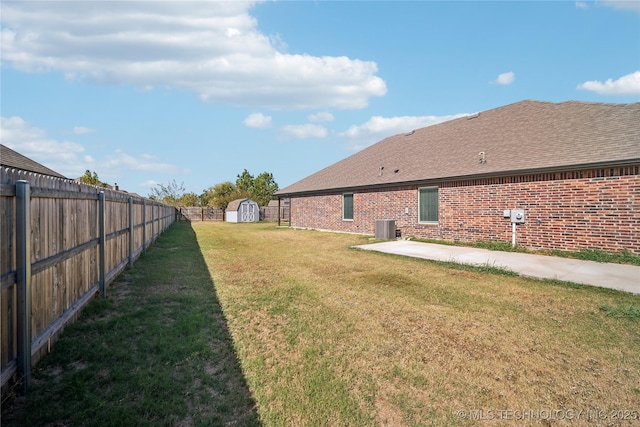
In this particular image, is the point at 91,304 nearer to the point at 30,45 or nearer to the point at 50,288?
the point at 50,288

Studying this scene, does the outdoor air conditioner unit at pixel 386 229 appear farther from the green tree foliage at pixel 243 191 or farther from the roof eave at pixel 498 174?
the green tree foliage at pixel 243 191

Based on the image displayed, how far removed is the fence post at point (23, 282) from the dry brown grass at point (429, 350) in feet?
5.88

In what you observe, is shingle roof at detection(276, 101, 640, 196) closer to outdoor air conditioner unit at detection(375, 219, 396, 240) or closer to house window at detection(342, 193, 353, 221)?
house window at detection(342, 193, 353, 221)

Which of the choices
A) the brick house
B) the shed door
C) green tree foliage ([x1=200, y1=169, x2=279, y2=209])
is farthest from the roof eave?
green tree foliage ([x1=200, y1=169, x2=279, y2=209])

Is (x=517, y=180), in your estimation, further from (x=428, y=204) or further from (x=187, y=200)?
(x=187, y=200)

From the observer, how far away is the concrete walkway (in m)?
6.56

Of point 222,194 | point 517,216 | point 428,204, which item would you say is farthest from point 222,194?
point 517,216

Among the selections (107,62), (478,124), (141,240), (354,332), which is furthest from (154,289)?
(478,124)

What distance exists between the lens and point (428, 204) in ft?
45.8

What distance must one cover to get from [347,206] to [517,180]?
9424mm

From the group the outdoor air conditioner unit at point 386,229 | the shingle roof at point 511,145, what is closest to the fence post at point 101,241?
the outdoor air conditioner unit at point 386,229

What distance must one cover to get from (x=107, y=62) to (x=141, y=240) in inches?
308

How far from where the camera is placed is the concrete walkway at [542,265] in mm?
6559

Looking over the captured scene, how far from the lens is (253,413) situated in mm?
2398
